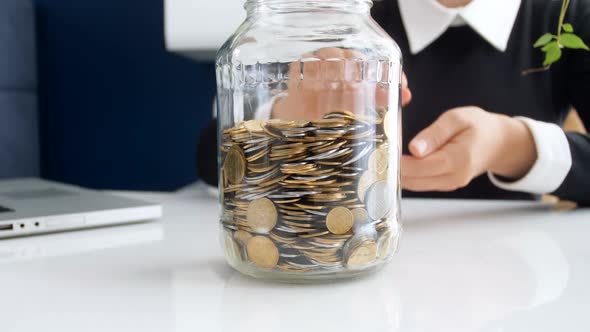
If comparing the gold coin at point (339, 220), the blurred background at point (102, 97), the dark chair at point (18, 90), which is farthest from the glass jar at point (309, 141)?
the dark chair at point (18, 90)

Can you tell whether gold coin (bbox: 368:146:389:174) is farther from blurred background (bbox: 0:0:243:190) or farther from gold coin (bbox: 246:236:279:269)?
blurred background (bbox: 0:0:243:190)

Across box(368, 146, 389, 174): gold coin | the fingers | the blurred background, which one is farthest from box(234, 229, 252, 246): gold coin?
the blurred background

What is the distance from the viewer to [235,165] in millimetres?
446

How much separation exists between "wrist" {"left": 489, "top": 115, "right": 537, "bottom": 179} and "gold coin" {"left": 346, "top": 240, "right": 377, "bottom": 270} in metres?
0.39

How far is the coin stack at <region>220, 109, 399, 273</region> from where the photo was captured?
0.42 meters

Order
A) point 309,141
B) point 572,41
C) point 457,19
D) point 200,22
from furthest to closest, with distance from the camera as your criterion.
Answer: point 457,19 → point 200,22 → point 572,41 → point 309,141

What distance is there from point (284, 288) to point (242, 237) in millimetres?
49

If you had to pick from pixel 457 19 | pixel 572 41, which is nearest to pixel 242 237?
pixel 572 41

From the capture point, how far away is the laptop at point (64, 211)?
63 centimetres

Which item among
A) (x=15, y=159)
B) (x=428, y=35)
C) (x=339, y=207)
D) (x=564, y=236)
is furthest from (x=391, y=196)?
(x=15, y=159)

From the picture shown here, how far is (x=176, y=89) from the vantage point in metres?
1.49

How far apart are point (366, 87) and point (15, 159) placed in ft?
4.09

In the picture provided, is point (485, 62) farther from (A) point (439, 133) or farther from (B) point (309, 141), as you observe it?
(B) point (309, 141)

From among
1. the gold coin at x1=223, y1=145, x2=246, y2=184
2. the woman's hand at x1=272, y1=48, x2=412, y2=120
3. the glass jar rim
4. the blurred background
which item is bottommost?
the blurred background
